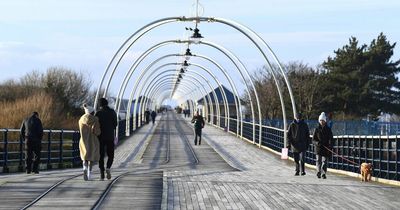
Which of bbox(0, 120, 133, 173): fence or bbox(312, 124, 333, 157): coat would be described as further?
bbox(0, 120, 133, 173): fence

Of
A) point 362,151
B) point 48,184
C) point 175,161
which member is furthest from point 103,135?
point 175,161

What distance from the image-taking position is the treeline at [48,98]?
34719mm

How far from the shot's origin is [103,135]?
13242 millimetres

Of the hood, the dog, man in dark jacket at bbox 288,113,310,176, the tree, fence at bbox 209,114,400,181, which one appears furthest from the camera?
the tree

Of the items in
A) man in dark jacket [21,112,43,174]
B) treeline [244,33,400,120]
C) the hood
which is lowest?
man in dark jacket [21,112,43,174]

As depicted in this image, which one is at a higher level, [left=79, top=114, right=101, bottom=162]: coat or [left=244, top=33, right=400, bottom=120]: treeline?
[left=244, top=33, right=400, bottom=120]: treeline

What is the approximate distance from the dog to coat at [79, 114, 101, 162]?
6325mm

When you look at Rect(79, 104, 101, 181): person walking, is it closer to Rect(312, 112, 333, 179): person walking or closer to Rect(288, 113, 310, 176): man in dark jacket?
Rect(312, 112, 333, 179): person walking

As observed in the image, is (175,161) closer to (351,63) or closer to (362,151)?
(362,151)

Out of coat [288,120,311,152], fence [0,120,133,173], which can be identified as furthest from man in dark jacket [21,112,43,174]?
coat [288,120,311,152]

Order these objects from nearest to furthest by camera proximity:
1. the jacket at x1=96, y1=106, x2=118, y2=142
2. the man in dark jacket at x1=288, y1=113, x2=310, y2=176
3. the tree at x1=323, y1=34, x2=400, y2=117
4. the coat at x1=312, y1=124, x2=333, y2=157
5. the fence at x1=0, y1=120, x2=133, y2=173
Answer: the jacket at x1=96, y1=106, x2=118, y2=142 < the coat at x1=312, y1=124, x2=333, y2=157 < the fence at x1=0, y1=120, x2=133, y2=173 < the man in dark jacket at x1=288, y1=113, x2=310, y2=176 < the tree at x1=323, y1=34, x2=400, y2=117

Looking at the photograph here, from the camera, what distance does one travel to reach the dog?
49.8 feet

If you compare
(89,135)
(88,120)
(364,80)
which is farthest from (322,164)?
(364,80)

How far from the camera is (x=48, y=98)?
4175cm
